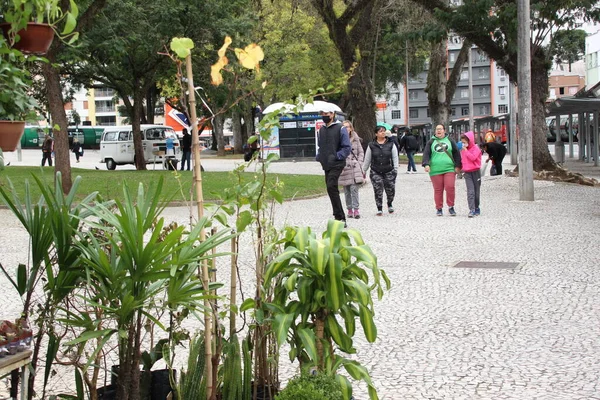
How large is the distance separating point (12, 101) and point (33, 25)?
0.38 m

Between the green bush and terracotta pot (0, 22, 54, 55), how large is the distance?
197cm

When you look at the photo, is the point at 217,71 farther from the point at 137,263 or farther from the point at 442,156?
the point at 442,156

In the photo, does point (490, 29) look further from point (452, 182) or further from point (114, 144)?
point (114, 144)

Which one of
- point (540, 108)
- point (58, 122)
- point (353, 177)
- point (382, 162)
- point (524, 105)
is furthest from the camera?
point (540, 108)

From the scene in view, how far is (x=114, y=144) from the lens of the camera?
45.0 m

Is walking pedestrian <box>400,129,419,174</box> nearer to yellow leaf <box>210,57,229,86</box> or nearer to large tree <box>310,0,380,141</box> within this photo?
large tree <box>310,0,380,141</box>

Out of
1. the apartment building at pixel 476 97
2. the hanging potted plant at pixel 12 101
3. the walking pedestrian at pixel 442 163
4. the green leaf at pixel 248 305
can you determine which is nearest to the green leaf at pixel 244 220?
the green leaf at pixel 248 305

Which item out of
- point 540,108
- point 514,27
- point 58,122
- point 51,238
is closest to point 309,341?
point 51,238

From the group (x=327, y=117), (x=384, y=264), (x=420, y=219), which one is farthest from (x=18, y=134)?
(x=420, y=219)

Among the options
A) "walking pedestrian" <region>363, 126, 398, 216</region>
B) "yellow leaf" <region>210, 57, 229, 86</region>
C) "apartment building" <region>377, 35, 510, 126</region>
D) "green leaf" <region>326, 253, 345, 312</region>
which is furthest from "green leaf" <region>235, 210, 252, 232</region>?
"apartment building" <region>377, 35, 510, 126</region>

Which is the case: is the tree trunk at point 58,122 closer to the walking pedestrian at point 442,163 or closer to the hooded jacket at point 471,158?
the walking pedestrian at point 442,163

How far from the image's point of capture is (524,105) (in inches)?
786

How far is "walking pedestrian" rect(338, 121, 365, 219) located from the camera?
16.3 m

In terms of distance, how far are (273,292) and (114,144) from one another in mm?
41817
